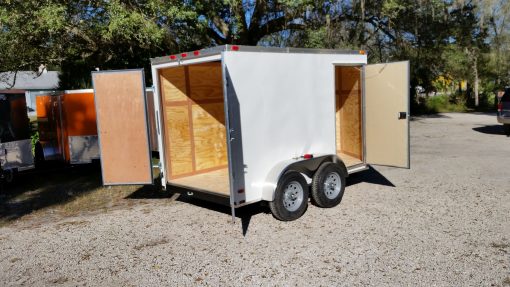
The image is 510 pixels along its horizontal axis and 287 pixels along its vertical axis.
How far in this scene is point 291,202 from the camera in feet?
20.6

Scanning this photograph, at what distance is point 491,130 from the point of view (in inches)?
638

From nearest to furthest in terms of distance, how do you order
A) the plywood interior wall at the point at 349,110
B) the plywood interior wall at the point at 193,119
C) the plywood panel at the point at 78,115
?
the plywood interior wall at the point at 193,119 < the plywood interior wall at the point at 349,110 < the plywood panel at the point at 78,115

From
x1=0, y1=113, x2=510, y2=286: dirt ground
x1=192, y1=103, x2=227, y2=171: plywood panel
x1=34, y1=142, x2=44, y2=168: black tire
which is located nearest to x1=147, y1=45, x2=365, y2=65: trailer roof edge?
x1=192, y1=103, x2=227, y2=171: plywood panel

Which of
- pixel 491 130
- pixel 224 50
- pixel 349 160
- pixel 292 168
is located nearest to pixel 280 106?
pixel 292 168

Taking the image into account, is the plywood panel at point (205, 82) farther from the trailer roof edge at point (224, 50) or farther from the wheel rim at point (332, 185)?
the wheel rim at point (332, 185)

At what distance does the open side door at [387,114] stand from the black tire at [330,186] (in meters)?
1.00

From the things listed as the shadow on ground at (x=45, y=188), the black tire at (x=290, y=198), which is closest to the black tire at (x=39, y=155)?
the shadow on ground at (x=45, y=188)

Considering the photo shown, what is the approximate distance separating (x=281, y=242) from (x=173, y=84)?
11.4 ft

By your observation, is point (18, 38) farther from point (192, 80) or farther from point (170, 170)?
point (170, 170)

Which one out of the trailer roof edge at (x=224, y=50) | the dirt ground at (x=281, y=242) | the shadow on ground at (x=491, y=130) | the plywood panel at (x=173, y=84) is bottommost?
the dirt ground at (x=281, y=242)

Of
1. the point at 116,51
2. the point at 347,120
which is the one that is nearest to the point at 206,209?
the point at 347,120

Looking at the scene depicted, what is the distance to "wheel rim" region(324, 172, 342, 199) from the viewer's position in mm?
6883

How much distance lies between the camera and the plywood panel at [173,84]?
24.0ft

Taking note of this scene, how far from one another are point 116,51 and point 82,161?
12.1ft
